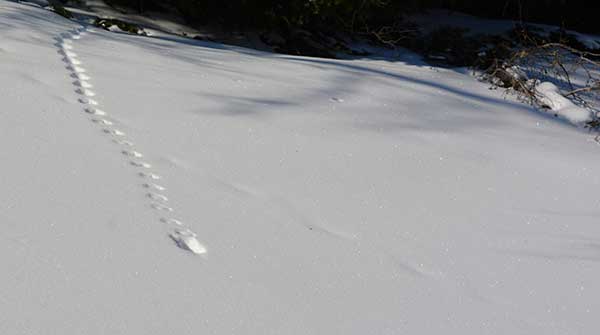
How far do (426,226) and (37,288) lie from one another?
3.95ft

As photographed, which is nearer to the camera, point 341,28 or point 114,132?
point 114,132

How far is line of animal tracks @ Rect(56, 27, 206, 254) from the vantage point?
1964 mm

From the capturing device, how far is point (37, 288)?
1.56 metres

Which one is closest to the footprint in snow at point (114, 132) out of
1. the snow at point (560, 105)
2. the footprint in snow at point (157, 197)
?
the footprint in snow at point (157, 197)

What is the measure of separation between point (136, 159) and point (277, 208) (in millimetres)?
573

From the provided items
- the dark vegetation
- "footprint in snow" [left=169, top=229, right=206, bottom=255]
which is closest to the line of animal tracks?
"footprint in snow" [left=169, top=229, right=206, bottom=255]

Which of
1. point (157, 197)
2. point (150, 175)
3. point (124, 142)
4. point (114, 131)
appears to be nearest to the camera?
point (157, 197)

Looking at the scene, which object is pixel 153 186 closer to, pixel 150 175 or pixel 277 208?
pixel 150 175

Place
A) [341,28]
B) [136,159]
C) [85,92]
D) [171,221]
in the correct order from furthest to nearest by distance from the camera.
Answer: [341,28] → [85,92] → [136,159] → [171,221]

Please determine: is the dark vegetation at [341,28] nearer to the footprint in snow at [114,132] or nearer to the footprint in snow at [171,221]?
the footprint in snow at [114,132]

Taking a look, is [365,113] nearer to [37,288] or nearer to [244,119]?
[244,119]

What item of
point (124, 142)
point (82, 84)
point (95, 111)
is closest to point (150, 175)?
point (124, 142)

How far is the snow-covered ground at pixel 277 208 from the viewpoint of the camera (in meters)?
1.66

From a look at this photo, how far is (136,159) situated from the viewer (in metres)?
2.52
